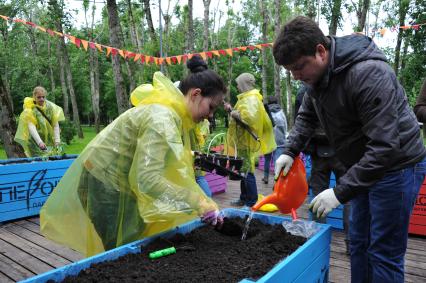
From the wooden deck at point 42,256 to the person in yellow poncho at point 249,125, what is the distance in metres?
1.21

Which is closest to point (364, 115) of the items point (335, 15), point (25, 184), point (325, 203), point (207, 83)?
point (325, 203)

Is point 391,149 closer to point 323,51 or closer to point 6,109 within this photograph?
point 323,51

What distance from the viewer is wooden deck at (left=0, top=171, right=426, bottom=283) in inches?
112

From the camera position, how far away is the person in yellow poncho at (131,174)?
68.1 inches

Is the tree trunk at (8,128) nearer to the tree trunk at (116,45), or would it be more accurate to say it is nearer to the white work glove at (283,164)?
the tree trunk at (116,45)

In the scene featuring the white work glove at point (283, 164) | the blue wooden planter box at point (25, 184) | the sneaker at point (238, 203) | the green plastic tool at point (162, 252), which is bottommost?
the sneaker at point (238, 203)

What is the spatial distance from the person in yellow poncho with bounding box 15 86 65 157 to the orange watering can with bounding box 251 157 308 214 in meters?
3.93

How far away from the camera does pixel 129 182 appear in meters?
1.89

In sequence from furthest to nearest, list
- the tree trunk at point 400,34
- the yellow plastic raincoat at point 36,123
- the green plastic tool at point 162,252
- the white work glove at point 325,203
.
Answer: the tree trunk at point 400,34
the yellow plastic raincoat at point 36,123
the green plastic tool at point 162,252
the white work glove at point 325,203

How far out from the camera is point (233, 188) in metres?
6.21

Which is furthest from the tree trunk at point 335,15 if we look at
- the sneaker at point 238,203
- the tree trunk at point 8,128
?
the tree trunk at point 8,128

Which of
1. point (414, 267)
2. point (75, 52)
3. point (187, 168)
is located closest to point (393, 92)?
point (187, 168)

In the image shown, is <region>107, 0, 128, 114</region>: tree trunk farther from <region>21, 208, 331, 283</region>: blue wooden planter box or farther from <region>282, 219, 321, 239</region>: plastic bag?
<region>282, 219, 321, 239</region>: plastic bag

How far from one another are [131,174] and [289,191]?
81 centimetres
